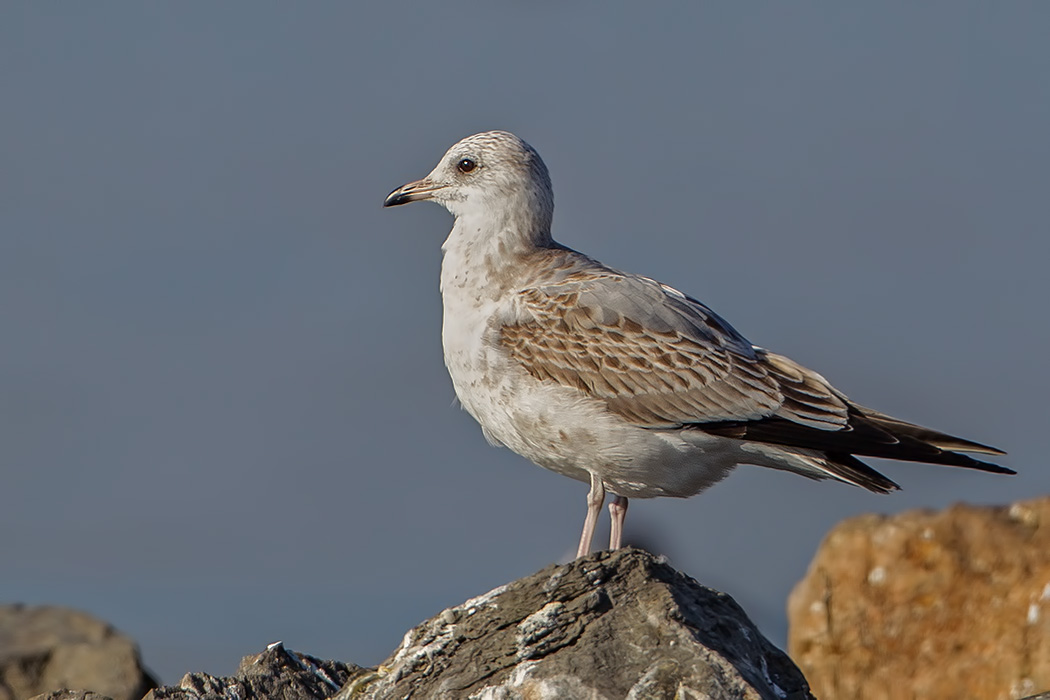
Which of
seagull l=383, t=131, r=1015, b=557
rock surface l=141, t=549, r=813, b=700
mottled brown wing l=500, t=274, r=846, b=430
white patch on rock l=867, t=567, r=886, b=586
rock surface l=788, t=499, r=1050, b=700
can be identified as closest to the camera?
rock surface l=141, t=549, r=813, b=700

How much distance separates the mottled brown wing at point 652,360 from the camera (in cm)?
984

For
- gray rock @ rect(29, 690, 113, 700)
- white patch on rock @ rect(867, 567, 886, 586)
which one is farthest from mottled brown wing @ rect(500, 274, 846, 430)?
gray rock @ rect(29, 690, 113, 700)

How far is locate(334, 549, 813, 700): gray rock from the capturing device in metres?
6.72

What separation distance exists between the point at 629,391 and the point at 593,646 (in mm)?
3134

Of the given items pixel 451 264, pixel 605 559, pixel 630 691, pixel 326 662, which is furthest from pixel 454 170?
pixel 630 691

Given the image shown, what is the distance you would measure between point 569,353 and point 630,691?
11.7 ft

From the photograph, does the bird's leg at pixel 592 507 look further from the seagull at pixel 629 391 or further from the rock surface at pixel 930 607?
the rock surface at pixel 930 607

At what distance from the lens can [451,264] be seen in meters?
10.7

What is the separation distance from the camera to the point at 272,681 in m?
8.84

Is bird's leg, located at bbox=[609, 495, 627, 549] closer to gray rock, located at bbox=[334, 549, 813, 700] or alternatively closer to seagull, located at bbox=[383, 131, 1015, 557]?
seagull, located at bbox=[383, 131, 1015, 557]

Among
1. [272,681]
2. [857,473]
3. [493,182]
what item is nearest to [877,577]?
[857,473]

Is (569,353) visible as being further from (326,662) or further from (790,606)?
(790,606)

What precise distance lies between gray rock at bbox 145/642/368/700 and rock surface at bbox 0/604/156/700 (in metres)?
3.46

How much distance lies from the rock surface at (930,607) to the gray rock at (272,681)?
418cm
